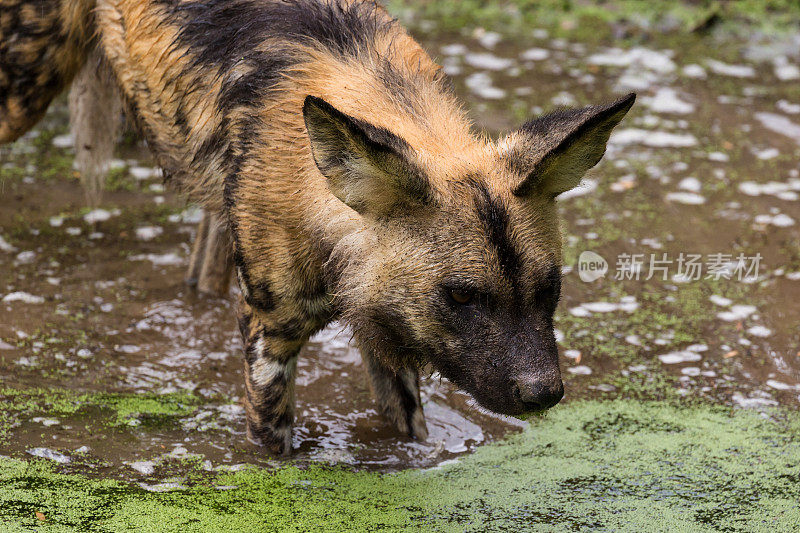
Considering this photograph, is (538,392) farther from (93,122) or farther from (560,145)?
(93,122)

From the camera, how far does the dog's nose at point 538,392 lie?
3.73 meters

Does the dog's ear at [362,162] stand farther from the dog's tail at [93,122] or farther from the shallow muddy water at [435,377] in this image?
the dog's tail at [93,122]

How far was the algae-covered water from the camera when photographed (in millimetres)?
4445

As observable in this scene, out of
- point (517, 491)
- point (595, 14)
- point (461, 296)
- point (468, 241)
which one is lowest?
point (595, 14)

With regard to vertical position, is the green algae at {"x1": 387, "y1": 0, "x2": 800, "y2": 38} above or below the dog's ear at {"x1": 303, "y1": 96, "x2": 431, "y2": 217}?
below

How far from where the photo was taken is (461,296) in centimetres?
377

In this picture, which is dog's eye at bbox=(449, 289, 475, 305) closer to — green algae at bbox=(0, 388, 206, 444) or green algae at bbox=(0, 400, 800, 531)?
green algae at bbox=(0, 400, 800, 531)

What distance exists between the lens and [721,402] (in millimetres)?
5387

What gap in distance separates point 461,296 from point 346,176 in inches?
25.1

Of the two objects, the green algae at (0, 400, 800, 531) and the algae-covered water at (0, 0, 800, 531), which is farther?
the algae-covered water at (0, 0, 800, 531)

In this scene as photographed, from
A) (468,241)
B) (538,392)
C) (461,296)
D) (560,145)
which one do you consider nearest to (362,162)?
(468,241)

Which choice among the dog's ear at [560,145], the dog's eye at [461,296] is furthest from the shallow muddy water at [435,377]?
the dog's eye at [461,296]

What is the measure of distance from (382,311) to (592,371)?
2.10m

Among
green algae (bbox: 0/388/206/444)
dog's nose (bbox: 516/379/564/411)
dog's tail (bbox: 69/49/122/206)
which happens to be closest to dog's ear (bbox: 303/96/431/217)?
dog's nose (bbox: 516/379/564/411)
